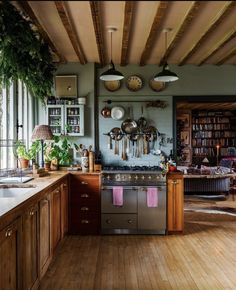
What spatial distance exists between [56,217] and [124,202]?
1.21 m

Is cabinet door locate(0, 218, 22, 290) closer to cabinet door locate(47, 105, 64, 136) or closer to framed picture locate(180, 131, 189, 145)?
cabinet door locate(47, 105, 64, 136)

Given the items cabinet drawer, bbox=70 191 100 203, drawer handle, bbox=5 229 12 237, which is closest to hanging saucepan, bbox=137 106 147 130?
cabinet drawer, bbox=70 191 100 203

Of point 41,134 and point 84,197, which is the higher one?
point 41,134

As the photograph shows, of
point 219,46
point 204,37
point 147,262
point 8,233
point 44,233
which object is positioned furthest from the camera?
point 219,46

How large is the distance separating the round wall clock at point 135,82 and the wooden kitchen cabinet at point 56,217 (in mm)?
2406

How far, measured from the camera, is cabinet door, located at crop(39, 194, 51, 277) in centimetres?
305

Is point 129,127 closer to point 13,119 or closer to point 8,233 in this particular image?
point 13,119

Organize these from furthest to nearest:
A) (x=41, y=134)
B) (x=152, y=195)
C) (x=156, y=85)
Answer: (x=156, y=85) < (x=152, y=195) < (x=41, y=134)

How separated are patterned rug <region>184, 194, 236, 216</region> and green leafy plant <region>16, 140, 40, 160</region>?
3168mm

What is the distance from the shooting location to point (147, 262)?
3.70 meters

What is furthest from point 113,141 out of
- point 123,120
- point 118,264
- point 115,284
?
point 115,284

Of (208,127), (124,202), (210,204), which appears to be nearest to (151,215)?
(124,202)

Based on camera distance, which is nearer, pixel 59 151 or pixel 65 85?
pixel 59 151

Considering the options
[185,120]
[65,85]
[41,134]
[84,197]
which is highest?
[65,85]
